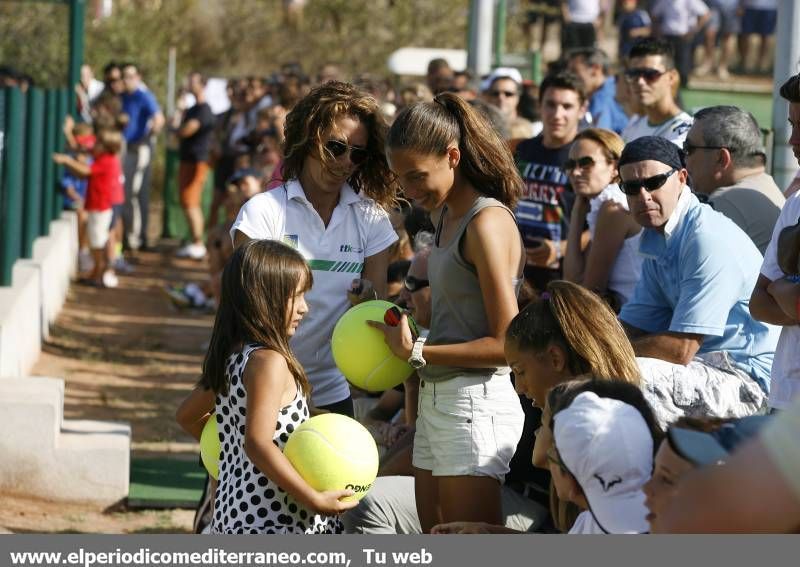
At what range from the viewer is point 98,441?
7.13 m

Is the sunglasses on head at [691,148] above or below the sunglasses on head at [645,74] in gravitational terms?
below

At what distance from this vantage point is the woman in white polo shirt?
4527 millimetres

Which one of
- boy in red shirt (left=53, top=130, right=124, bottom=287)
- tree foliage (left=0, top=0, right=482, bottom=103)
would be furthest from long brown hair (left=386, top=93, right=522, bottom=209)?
tree foliage (left=0, top=0, right=482, bottom=103)

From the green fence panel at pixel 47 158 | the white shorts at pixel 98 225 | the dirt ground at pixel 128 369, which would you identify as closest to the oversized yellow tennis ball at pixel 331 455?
the dirt ground at pixel 128 369

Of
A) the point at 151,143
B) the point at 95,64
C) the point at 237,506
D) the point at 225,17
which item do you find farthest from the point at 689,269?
the point at 225,17

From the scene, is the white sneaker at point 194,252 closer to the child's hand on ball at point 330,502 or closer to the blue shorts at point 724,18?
the blue shorts at point 724,18

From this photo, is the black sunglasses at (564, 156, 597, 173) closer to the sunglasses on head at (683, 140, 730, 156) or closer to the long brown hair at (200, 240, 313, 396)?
the sunglasses on head at (683, 140, 730, 156)

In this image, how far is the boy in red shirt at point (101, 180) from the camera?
45.0ft

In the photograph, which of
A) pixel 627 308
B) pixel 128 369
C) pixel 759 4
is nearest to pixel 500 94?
pixel 627 308

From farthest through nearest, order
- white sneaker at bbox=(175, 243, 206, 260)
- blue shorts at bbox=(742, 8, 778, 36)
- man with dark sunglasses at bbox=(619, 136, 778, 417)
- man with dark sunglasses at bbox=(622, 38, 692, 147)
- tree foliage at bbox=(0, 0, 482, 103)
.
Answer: tree foliage at bbox=(0, 0, 482, 103) → white sneaker at bbox=(175, 243, 206, 260) → blue shorts at bbox=(742, 8, 778, 36) → man with dark sunglasses at bbox=(622, 38, 692, 147) → man with dark sunglasses at bbox=(619, 136, 778, 417)

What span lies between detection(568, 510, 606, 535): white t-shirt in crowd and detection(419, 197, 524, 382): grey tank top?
0.84 meters

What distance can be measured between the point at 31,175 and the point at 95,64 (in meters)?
12.2

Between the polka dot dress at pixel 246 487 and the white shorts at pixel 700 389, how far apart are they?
1.12 m

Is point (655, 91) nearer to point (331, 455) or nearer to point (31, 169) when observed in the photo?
point (331, 455)
